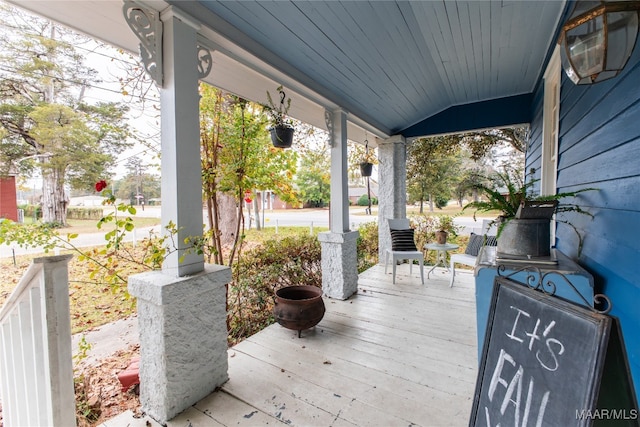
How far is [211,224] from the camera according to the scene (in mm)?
3043

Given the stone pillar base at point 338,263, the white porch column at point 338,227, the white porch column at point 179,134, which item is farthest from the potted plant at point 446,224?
the white porch column at point 179,134

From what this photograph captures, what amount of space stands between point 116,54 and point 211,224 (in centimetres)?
193

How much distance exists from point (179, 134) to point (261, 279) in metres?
1.85

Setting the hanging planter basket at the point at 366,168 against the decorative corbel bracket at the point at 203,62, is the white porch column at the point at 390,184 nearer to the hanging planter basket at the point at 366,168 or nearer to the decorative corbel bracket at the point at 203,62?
the hanging planter basket at the point at 366,168

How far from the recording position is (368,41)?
7.57 ft

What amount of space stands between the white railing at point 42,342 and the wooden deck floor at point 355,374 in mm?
383

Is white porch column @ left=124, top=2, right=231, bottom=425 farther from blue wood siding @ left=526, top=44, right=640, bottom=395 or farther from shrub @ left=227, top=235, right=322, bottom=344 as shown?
blue wood siding @ left=526, top=44, right=640, bottom=395

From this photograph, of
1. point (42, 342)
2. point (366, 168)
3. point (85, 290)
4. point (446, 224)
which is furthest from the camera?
point (446, 224)

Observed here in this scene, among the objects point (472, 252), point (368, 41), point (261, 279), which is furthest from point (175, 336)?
point (472, 252)

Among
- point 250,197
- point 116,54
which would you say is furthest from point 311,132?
point 116,54

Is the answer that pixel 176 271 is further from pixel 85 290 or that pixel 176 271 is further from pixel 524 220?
pixel 85 290

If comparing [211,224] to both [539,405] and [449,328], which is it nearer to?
[449,328]

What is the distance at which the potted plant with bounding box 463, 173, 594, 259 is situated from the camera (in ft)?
4.90

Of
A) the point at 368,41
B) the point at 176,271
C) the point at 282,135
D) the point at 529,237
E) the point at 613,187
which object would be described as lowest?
the point at 176,271
